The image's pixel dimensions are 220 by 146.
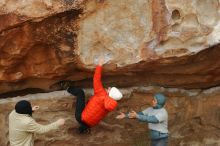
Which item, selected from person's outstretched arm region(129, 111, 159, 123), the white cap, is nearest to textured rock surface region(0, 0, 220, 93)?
the white cap

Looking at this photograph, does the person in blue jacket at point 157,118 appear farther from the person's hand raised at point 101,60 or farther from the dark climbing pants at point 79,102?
the person's hand raised at point 101,60

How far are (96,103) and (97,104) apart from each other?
0.06 feet

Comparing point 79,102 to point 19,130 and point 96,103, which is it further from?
point 19,130

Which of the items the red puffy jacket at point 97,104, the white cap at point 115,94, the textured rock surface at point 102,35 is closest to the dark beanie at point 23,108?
the textured rock surface at point 102,35

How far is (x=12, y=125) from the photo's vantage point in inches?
234

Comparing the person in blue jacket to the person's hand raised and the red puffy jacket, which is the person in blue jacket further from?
the person's hand raised

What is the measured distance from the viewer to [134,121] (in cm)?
710

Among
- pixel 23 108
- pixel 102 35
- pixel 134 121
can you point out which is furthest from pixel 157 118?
pixel 23 108

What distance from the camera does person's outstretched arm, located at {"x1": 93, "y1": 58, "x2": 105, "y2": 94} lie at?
246 inches

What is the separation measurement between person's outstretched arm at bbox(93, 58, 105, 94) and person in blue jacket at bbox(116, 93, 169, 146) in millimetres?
392

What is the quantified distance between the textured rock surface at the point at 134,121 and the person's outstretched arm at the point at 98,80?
0.56 meters

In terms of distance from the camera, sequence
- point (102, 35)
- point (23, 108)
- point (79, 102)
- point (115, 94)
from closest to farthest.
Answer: point (23, 108) < point (102, 35) < point (115, 94) < point (79, 102)

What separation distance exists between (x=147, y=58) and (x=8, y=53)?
162 cm

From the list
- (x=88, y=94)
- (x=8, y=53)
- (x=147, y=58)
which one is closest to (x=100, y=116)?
(x=88, y=94)
